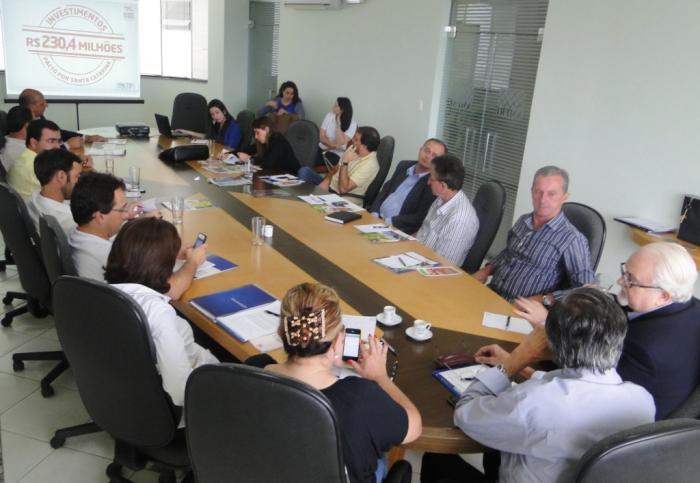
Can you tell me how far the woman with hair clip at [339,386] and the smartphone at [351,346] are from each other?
354mm

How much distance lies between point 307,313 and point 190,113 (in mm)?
6652

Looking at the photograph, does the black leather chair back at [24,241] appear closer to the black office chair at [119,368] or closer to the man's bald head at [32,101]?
the black office chair at [119,368]

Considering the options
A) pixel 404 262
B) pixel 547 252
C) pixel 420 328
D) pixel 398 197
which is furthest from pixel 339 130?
pixel 420 328

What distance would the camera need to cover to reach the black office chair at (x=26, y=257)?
283 centimetres

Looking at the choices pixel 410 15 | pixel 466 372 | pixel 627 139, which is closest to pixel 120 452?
pixel 466 372

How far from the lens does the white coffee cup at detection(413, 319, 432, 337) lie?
7.13ft

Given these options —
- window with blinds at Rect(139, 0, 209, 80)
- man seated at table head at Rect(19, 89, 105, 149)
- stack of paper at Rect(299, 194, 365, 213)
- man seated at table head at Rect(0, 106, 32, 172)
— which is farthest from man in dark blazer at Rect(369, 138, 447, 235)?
window with blinds at Rect(139, 0, 209, 80)

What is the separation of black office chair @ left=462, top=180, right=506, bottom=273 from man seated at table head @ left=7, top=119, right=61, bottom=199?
287cm

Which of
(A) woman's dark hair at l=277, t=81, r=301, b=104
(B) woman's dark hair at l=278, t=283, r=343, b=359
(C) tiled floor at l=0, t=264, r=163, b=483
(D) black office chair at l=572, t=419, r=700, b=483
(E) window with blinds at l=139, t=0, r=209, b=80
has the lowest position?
(C) tiled floor at l=0, t=264, r=163, b=483

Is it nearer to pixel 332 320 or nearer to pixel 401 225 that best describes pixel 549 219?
pixel 401 225

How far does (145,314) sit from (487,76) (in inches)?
176

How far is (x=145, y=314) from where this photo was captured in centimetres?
178

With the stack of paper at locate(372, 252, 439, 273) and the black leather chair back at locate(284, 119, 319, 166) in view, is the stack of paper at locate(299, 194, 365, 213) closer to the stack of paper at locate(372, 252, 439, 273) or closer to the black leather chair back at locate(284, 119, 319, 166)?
the stack of paper at locate(372, 252, 439, 273)

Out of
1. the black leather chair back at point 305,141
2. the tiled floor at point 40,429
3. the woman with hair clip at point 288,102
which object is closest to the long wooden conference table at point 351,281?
the tiled floor at point 40,429
